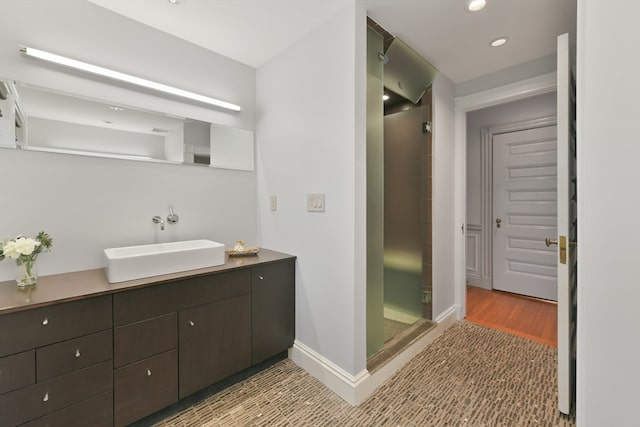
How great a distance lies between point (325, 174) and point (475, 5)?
1.38 meters

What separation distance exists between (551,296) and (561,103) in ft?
8.83

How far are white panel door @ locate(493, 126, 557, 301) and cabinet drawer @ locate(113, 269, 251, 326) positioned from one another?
3.42 meters

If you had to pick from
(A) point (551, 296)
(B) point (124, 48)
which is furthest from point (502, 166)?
(B) point (124, 48)

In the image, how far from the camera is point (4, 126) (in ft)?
4.58

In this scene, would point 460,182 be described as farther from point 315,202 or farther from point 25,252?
point 25,252

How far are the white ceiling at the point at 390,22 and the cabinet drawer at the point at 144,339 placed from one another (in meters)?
1.90

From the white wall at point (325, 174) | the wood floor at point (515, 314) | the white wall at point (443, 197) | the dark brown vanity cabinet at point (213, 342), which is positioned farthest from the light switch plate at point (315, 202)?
the wood floor at point (515, 314)

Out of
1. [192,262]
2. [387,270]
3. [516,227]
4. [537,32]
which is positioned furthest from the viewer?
[516,227]

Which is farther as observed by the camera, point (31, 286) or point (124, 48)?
point (124, 48)

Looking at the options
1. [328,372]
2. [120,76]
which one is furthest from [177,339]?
[120,76]

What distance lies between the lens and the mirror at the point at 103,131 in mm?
1437

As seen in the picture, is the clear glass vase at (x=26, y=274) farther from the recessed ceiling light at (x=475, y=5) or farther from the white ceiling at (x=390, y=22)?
the recessed ceiling light at (x=475, y=5)

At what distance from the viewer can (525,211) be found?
3.29 m

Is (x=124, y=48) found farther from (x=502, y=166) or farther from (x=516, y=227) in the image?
(x=516, y=227)
